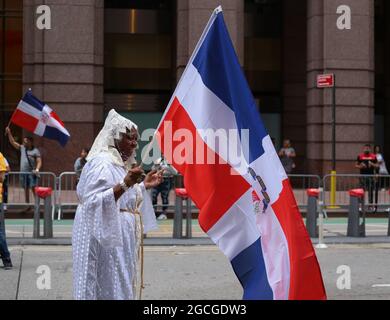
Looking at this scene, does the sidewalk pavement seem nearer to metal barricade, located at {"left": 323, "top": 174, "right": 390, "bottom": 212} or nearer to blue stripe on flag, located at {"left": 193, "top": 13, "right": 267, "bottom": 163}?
metal barricade, located at {"left": 323, "top": 174, "right": 390, "bottom": 212}

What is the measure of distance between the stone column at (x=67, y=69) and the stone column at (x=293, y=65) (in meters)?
7.92

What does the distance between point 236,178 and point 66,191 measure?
489 inches

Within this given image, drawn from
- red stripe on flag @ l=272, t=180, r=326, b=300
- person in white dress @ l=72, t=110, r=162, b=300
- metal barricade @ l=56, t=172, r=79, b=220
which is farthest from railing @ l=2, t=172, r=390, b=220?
red stripe on flag @ l=272, t=180, r=326, b=300

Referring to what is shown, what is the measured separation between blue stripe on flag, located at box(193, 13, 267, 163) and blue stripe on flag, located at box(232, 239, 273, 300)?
62 cm

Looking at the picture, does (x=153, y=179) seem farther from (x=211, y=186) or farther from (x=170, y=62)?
(x=170, y=62)

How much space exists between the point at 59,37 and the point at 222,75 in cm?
1743

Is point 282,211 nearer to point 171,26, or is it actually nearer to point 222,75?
point 222,75

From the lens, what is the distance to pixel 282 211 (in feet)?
16.1

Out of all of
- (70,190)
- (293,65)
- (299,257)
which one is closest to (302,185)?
(70,190)

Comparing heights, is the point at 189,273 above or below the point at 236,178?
below

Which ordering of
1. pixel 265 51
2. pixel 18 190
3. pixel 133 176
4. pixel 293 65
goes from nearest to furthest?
pixel 133 176, pixel 18 190, pixel 293 65, pixel 265 51

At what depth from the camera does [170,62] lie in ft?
88.9

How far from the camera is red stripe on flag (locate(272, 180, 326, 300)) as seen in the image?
15.6ft
